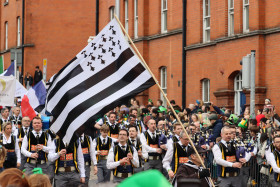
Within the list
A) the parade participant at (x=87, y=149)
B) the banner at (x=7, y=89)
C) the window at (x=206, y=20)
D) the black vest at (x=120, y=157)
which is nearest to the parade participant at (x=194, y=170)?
the black vest at (x=120, y=157)

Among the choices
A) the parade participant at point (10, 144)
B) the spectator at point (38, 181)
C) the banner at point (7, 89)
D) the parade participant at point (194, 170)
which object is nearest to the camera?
the spectator at point (38, 181)

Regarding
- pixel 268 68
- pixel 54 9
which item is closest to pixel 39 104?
pixel 268 68

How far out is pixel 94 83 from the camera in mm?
11359

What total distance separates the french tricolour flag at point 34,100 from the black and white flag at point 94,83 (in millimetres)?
8803

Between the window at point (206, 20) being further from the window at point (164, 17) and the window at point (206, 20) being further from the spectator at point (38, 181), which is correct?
the spectator at point (38, 181)

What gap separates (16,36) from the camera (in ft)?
170

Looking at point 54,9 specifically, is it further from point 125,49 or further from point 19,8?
point 125,49

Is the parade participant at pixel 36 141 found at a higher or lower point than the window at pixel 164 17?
lower

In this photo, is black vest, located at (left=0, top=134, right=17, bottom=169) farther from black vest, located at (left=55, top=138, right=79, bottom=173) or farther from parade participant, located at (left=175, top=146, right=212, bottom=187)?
parade participant, located at (left=175, top=146, right=212, bottom=187)

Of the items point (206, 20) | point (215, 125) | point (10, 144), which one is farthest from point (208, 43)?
point (10, 144)

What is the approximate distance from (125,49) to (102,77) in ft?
2.17

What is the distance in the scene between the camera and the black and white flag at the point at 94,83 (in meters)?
11.1

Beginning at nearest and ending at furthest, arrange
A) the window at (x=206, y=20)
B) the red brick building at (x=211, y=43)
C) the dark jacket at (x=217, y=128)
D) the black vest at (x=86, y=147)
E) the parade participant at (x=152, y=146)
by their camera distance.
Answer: the black vest at (x=86, y=147), the parade participant at (x=152, y=146), the dark jacket at (x=217, y=128), the red brick building at (x=211, y=43), the window at (x=206, y=20)

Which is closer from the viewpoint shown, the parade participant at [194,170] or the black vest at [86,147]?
the parade participant at [194,170]
